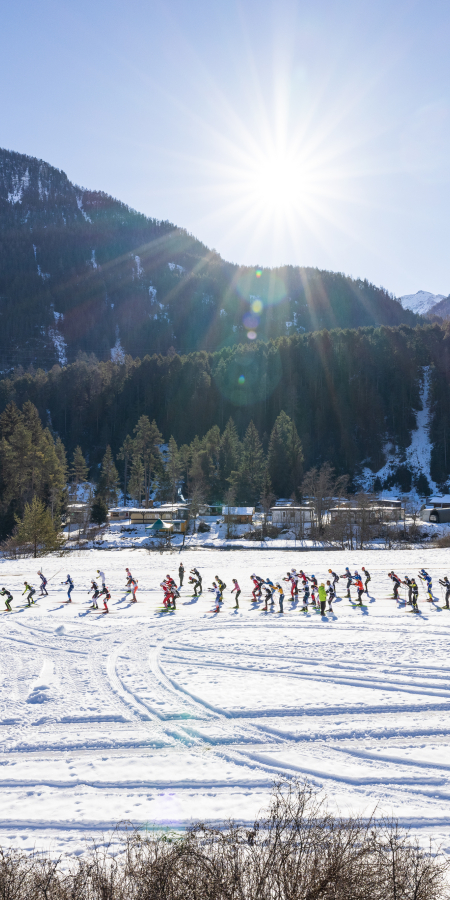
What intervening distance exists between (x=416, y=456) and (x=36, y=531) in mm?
67009

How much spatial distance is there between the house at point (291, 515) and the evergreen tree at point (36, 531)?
24.7 meters

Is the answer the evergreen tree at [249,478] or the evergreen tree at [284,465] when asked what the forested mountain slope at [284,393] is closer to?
the evergreen tree at [284,465]

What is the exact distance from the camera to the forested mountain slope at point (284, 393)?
283 ft

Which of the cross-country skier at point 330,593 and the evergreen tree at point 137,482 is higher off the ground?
the evergreen tree at point 137,482

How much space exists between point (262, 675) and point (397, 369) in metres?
89.6

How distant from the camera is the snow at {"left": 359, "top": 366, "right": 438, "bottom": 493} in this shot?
75625mm

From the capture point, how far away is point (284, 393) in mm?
94562

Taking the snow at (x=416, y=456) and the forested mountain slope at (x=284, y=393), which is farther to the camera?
the forested mountain slope at (x=284, y=393)

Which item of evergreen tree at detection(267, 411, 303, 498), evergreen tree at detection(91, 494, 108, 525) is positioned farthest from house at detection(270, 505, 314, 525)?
evergreen tree at detection(91, 494, 108, 525)

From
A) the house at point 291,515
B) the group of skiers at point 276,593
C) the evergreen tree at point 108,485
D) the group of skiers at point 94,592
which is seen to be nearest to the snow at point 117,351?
the evergreen tree at point 108,485

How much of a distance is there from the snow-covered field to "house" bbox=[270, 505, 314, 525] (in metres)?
29.9

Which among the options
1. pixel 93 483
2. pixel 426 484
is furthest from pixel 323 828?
pixel 93 483

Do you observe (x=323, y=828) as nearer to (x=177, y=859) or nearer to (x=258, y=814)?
(x=258, y=814)

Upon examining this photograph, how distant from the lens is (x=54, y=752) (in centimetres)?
873
